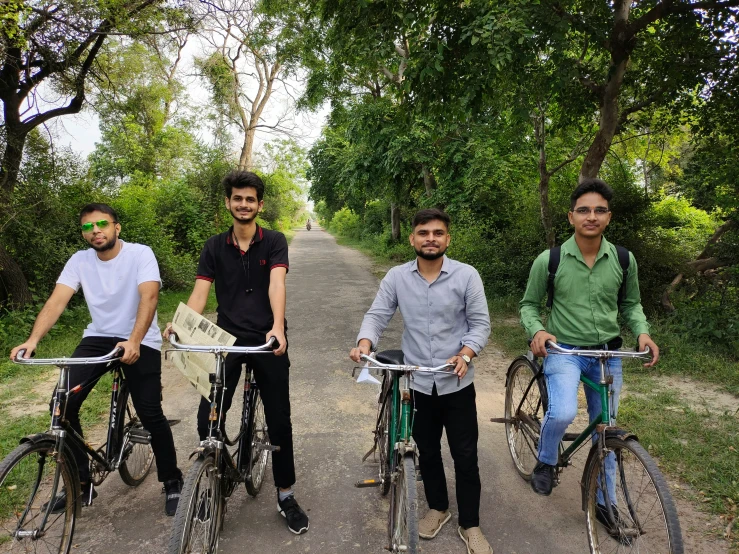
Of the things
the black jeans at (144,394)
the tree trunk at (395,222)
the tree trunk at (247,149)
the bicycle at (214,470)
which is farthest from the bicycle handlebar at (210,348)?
the tree trunk at (247,149)

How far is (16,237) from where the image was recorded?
24.1 ft

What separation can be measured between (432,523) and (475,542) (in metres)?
0.28

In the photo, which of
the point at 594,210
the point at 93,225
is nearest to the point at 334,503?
the point at 93,225

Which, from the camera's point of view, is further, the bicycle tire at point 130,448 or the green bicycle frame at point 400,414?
the bicycle tire at point 130,448

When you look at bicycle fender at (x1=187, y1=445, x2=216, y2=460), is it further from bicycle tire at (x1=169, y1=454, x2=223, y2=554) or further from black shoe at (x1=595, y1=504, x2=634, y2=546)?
black shoe at (x1=595, y1=504, x2=634, y2=546)

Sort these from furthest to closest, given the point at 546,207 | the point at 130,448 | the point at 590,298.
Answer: the point at 546,207 → the point at 130,448 → the point at 590,298

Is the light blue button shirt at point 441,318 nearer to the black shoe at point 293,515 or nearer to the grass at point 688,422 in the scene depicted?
the black shoe at point 293,515

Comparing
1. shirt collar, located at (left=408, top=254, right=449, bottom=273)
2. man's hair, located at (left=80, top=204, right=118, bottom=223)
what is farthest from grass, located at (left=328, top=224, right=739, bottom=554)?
man's hair, located at (left=80, top=204, right=118, bottom=223)

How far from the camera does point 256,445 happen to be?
295cm

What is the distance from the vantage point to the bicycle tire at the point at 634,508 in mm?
2111

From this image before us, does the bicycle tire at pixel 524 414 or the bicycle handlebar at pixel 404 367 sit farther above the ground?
the bicycle handlebar at pixel 404 367

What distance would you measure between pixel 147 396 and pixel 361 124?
36.9ft

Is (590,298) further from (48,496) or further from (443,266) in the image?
(48,496)

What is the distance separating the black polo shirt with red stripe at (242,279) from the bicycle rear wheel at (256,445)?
1.50ft
